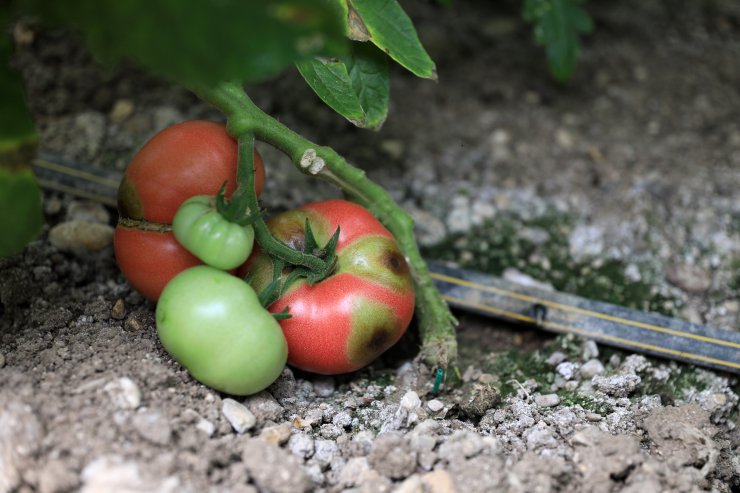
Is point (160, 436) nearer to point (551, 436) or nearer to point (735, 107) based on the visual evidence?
point (551, 436)

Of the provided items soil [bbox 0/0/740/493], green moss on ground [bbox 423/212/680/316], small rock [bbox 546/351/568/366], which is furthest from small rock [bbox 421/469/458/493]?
green moss on ground [bbox 423/212/680/316]

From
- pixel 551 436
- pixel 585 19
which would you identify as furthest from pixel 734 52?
pixel 551 436

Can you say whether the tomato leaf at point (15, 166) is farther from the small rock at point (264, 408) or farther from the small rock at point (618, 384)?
the small rock at point (618, 384)

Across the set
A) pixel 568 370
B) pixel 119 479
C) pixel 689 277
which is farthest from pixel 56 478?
pixel 689 277

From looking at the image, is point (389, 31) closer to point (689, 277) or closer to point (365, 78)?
point (365, 78)

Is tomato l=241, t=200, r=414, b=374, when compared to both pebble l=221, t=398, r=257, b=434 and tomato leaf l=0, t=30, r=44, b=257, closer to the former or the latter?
pebble l=221, t=398, r=257, b=434

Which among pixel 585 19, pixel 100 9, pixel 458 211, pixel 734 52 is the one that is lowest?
pixel 458 211
